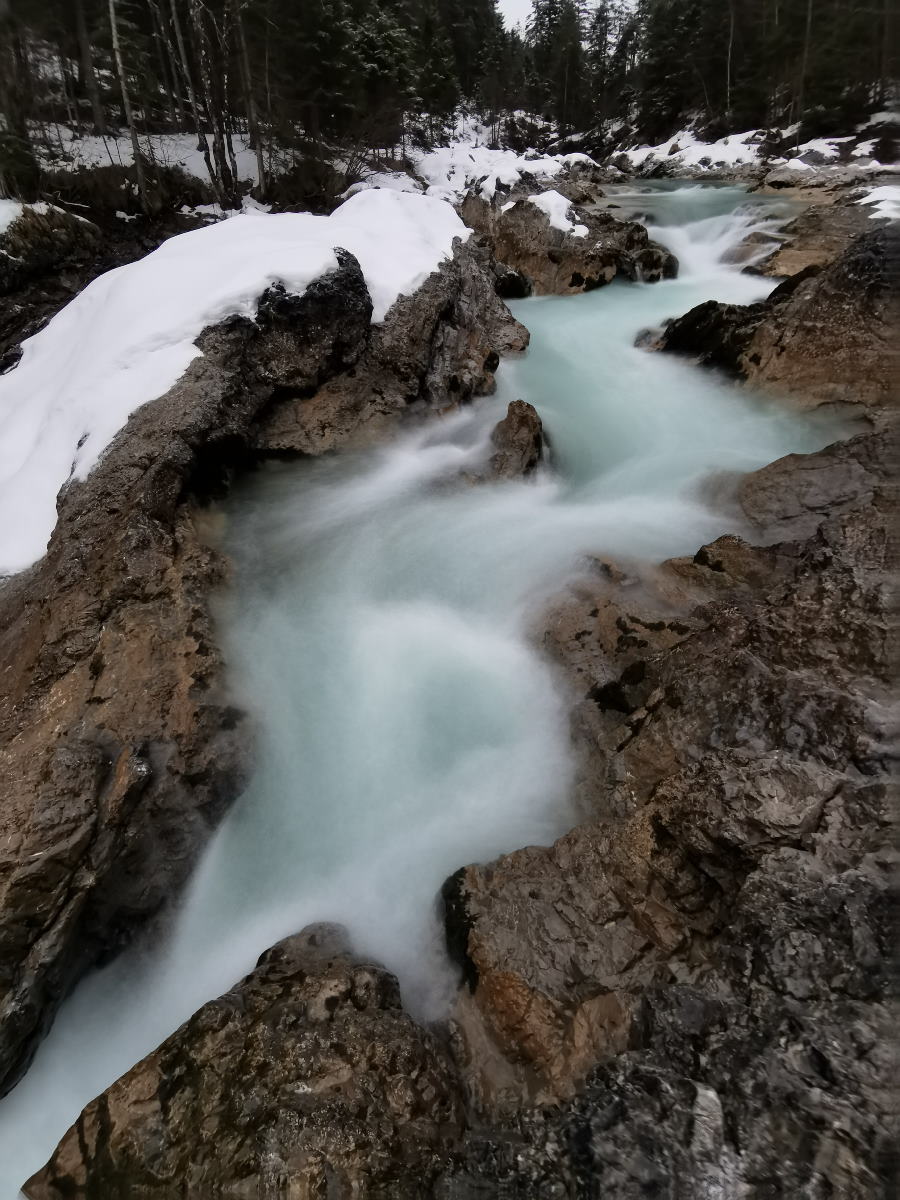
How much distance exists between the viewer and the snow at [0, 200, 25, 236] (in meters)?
12.1

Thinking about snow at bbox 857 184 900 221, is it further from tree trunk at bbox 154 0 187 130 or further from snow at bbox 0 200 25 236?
tree trunk at bbox 154 0 187 130

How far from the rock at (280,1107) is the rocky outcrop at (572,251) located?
40.5ft

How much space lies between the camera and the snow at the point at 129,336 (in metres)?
5.32

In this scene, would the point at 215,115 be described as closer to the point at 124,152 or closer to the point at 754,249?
Answer: the point at 124,152

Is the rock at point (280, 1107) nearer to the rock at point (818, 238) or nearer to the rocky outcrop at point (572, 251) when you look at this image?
the rock at point (818, 238)

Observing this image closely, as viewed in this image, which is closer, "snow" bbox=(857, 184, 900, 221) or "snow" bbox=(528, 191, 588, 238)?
"snow" bbox=(857, 184, 900, 221)

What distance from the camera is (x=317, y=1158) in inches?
87.4

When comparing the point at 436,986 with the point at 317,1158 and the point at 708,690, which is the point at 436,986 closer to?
the point at 317,1158

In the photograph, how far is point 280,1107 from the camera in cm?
238

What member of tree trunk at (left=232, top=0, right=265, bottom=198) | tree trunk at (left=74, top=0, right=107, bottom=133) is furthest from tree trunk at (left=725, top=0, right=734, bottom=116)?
tree trunk at (left=74, top=0, right=107, bottom=133)

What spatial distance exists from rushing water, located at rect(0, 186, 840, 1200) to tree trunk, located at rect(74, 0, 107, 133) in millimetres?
22035

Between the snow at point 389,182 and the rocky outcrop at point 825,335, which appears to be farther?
the snow at point 389,182

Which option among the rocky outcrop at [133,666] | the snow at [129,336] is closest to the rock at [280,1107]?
the rocky outcrop at [133,666]

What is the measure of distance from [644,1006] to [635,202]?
72.9ft
